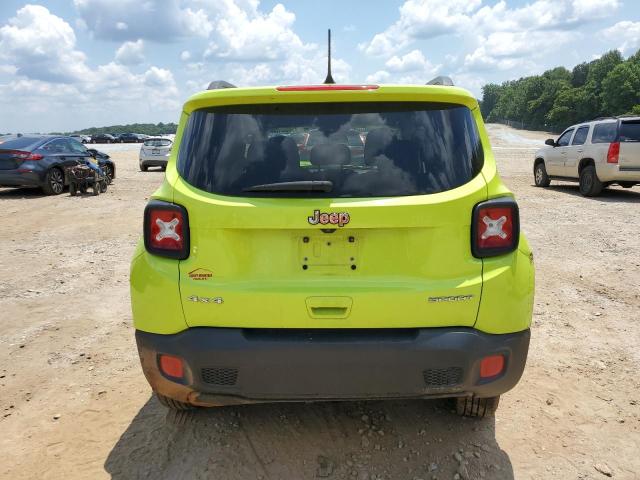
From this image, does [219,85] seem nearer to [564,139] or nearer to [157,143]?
[564,139]

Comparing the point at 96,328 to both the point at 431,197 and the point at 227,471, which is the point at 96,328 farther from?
the point at 431,197

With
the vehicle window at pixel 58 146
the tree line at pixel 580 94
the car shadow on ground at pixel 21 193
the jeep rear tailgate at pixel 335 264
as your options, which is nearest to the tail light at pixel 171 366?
the jeep rear tailgate at pixel 335 264

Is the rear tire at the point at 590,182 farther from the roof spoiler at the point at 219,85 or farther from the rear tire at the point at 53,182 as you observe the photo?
the rear tire at the point at 53,182

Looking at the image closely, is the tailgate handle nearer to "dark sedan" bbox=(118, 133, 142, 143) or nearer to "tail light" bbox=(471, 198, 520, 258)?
"tail light" bbox=(471, 198, 520, 258)

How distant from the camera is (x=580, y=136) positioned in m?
13.9

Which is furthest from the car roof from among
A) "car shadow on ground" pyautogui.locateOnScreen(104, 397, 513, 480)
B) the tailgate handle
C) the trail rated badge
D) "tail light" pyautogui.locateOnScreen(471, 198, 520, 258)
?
"car shadow on ground" pyautogui.locateOnScreen(104, 397, 513, 480)

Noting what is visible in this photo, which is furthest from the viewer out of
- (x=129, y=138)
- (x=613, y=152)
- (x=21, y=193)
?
(x=129, y=138)

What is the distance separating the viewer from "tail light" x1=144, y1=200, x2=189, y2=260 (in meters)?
2.51

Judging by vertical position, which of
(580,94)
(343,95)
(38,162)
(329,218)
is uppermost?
(580,94)

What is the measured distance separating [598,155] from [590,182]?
0.69 meters

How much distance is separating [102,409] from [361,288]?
2.12 m

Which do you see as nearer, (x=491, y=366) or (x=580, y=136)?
(x=491, y=366)

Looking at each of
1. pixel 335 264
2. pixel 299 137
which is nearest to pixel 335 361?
pixel 335 264

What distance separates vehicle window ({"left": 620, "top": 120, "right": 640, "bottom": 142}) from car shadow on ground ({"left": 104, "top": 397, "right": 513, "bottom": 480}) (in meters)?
11.4
